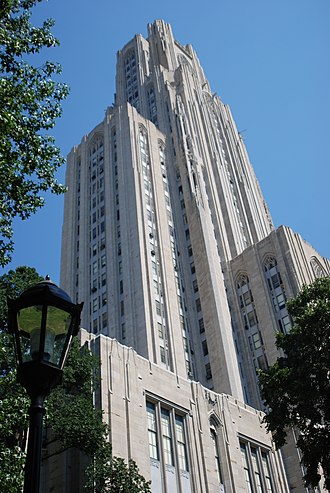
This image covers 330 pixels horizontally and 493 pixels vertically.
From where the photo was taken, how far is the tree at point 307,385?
24547 millimetres

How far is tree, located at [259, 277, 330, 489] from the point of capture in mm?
24547

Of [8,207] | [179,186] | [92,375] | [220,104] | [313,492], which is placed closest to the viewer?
[8,207]

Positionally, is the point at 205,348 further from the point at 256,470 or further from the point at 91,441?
the point at 91,441

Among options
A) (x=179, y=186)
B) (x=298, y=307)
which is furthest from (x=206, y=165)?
(x=298, y=307)

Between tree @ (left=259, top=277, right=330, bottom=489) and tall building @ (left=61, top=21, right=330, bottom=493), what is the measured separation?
32.0 feet

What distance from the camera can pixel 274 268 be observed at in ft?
232

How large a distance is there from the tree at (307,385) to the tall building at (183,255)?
9.75 metres

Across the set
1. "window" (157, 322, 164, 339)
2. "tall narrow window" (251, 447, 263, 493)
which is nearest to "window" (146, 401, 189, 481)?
"tall narrow window" (251, 447, 263, 493)

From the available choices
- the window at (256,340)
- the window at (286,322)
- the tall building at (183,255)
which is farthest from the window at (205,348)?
the window at (286,322)

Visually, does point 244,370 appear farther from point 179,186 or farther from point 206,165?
point 206,165

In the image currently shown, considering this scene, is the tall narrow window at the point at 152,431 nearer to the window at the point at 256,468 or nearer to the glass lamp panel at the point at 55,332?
the window at the point at 256,468

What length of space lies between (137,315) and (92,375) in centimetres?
3440

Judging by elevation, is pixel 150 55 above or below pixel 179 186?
above

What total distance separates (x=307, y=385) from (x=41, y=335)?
19670 mm
